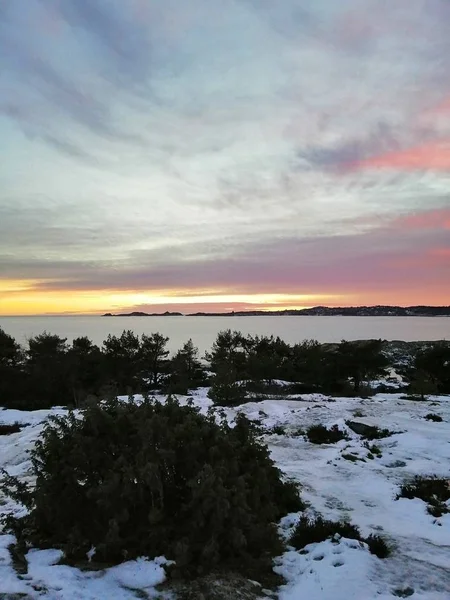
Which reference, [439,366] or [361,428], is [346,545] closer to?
[361,428]

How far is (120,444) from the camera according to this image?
7133 mm

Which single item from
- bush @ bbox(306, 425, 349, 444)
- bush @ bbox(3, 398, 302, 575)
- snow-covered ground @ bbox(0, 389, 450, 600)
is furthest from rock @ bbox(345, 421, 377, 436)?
bush @ bbox(3, 398, 302, 575)

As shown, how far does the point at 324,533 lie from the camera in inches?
286

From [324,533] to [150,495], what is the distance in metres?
3.03

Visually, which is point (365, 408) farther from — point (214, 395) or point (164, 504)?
point (164, 504)

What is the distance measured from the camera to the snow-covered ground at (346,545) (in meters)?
5.50

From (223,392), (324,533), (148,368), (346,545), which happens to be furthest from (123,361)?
(346,545)

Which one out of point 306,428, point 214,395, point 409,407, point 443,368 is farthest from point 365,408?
point 443,368

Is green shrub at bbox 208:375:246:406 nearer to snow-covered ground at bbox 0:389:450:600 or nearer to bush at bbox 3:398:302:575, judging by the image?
snow-covered ground at bbox 0:389:450:600

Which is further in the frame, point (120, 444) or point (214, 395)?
point (214, 395)

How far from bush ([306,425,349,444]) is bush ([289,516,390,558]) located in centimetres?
748

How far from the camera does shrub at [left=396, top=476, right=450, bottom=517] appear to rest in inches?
338

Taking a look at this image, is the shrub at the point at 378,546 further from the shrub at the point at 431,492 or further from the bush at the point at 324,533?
the shrub at the point at 431,492

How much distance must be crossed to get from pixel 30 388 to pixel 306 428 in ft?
102
